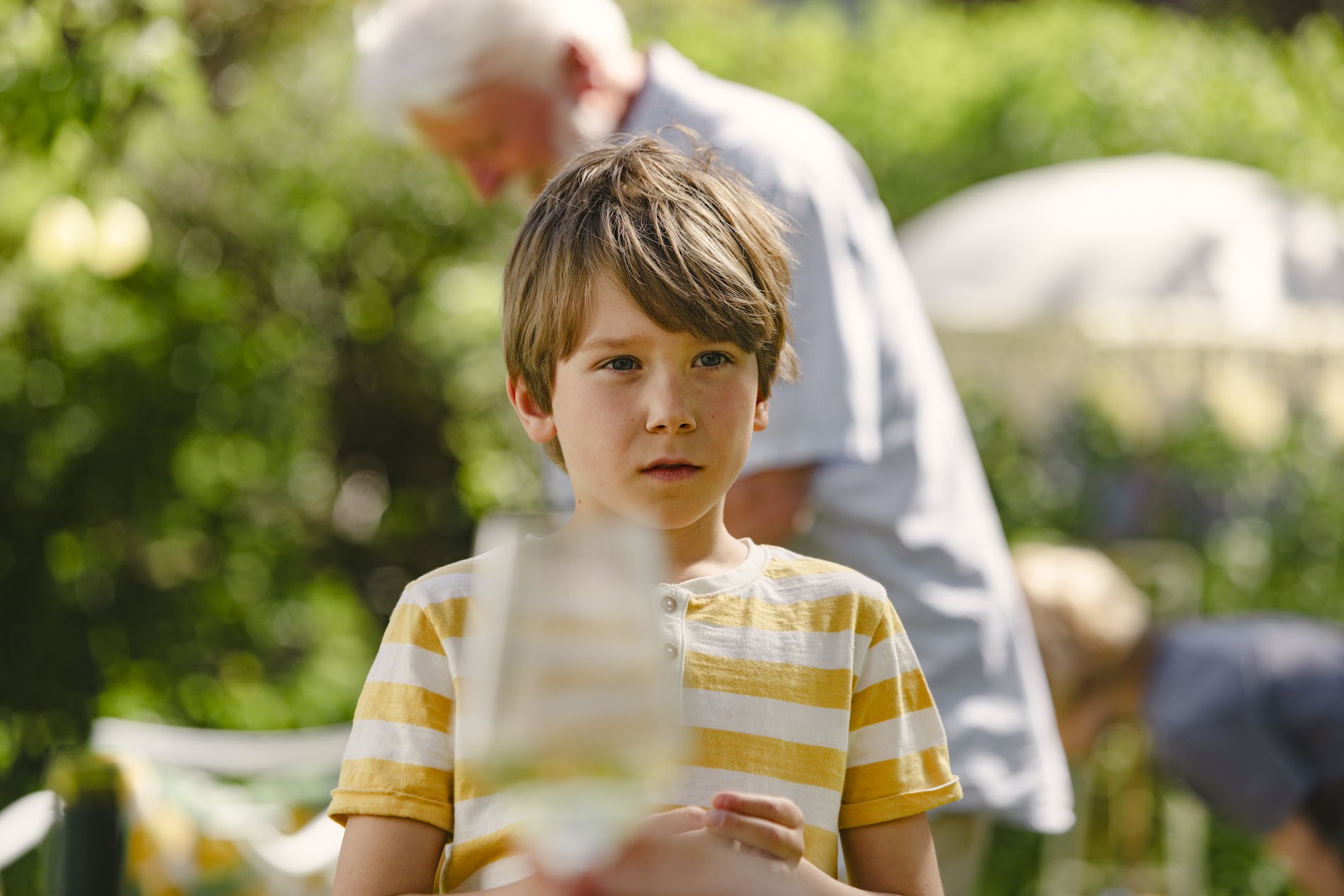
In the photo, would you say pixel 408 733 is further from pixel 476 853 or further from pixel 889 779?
pixel 889 779

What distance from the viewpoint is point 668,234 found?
1380 mm

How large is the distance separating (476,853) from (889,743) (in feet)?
1.25

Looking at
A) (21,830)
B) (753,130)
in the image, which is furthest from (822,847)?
(21,830)

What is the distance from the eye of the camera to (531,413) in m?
1.49

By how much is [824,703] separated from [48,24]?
279 centimetres

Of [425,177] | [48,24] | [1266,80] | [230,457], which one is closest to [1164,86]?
[1266,80]

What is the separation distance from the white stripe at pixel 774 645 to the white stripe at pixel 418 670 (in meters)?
0.21

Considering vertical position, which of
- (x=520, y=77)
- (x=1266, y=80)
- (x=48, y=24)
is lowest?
(x=520, y=77)

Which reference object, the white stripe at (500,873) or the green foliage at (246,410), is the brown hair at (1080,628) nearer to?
the green foliage at (246,410)

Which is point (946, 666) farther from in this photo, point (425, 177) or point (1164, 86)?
point (1164, 86)

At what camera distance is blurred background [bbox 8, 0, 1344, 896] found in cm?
541

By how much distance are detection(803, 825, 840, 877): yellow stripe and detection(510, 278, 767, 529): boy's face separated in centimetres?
30

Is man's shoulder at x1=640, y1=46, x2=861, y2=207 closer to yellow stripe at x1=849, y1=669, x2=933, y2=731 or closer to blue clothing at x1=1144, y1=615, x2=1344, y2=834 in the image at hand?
yellow stripe at x1=849, y1=669, x2=933, y2=731

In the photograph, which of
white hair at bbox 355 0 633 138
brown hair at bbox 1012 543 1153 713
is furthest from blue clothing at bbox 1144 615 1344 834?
white hair at bbox 355 0 633 138
